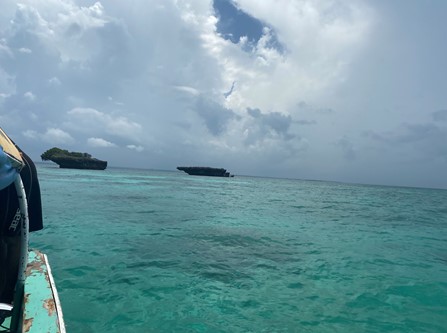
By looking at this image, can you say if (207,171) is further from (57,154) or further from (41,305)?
(41,305)

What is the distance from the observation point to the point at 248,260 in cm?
1121

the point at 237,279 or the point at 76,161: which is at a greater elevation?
the point at 76,161

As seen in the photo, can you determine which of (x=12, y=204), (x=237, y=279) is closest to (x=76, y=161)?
(x=237, y=279)

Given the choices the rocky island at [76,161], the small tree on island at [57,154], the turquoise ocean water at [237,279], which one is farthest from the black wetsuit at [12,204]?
the small tree on island at [57,154]

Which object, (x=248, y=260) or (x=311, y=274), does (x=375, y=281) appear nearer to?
(x=311, y=274)

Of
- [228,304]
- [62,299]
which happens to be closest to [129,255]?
[62,299]

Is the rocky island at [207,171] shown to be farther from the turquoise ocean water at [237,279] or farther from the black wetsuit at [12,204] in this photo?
the black wetsuit at [12,204]

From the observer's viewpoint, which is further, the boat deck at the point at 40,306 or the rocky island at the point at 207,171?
the rocky island at the point at 207,171

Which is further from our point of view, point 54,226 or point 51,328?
point 54,226

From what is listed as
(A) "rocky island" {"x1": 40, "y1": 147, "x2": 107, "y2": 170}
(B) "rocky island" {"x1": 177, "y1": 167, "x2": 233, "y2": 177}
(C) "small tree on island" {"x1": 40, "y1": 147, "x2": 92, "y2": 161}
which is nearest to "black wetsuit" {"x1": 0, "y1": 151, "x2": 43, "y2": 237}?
(A) "rocky island" {"x1": 40, "y1": 147, "x2": 107, "y2": 170}

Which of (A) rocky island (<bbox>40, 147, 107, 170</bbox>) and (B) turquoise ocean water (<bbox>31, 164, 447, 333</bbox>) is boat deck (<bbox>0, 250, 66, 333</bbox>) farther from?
(A) rocky island (<bbox>40, 147, 107, 170</bbox>)

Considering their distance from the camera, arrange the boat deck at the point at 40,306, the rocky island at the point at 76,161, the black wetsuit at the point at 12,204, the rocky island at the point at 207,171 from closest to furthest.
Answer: the boat deck at the point at 40,306, the black wetsuit at the point at 12,204, the rocky island at the point at 76,161, the rocky island at the point at 207,171

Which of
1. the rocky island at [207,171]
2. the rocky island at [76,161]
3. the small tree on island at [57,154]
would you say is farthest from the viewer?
the rocky island at [207,171]

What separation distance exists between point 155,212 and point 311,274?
14596mm
